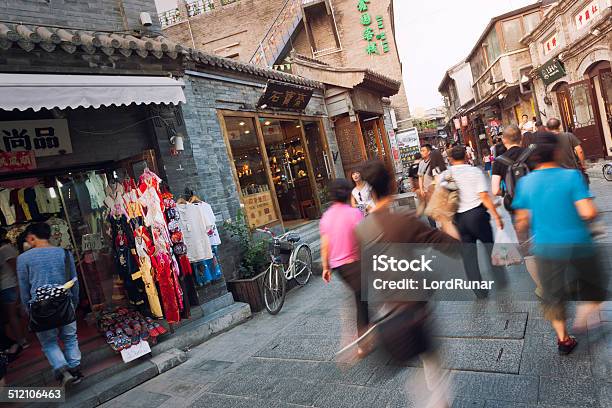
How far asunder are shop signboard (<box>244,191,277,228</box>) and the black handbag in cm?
462

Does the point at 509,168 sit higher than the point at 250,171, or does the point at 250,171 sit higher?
the point at 250,171

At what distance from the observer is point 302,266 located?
25.7ft

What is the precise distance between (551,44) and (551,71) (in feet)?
5.51

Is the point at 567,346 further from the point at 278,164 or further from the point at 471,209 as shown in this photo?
the point at 278,164

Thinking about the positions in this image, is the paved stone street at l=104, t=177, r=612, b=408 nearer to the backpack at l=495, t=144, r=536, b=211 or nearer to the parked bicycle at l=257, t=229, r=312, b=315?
the parked bicycle at l=257, t=229, r=312, b=315

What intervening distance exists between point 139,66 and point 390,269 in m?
4.97

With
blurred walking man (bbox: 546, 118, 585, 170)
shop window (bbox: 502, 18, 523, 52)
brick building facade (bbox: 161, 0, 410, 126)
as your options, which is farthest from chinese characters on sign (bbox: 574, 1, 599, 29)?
brick building facade (bbox: 161, 0, 410, 126)

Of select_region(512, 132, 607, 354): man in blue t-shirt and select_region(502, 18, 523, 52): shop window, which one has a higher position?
select_region(502, 18, 523, 52): shop window

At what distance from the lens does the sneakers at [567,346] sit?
11.1 feet

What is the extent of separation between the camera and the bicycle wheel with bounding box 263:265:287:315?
6.66 metres

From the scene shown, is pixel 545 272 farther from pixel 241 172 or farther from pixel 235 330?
pixel 241 172

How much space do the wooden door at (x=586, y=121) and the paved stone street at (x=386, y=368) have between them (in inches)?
447

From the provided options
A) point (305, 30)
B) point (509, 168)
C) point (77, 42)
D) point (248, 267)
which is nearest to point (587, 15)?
point (509, 168)

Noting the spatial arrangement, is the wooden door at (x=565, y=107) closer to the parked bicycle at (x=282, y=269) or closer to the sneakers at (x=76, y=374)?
the parked bicycle at (x=282, y=269)
